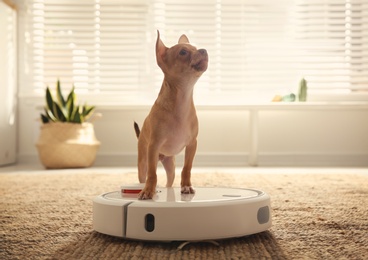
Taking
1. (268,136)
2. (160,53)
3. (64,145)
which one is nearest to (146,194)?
(160,53)

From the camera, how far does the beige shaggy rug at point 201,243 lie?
98 cm

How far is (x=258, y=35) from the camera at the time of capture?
13.9 ft

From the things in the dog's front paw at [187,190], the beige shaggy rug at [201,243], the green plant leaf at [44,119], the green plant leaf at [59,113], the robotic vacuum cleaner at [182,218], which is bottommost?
the beige shaggy rug at [201,243]

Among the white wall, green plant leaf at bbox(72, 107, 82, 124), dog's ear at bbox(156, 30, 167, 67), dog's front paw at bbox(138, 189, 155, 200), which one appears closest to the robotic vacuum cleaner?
dog's front paw at bbox(138, 189, 155, 200)

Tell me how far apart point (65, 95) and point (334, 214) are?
125 inches

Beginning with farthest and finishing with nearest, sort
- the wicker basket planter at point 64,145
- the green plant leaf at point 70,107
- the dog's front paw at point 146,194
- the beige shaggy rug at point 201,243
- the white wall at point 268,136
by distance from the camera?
1. the white wall at point 268,136
2. the green plant leaf at point 70,107
3. the wicker basket planter at point 64,145
4. the dog's front paw at point 146,194
5. the beige shaggy rug at point 201,243

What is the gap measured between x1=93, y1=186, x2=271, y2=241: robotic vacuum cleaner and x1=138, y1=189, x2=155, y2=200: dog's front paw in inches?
0.8

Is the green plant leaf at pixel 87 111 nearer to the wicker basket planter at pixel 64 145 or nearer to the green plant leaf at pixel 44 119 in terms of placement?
the wicker basket planter at pixel 64 145

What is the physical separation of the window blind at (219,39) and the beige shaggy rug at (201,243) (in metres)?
2.12

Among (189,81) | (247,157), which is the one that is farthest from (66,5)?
(189,81)

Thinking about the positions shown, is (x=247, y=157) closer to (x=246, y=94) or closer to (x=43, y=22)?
(x=246, y=94)

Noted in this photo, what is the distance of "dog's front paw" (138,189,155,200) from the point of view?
1.13 meters

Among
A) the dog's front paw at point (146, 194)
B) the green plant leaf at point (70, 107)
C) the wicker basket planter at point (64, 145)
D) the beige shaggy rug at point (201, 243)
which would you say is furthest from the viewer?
the green plant leaf at point (70, 107)

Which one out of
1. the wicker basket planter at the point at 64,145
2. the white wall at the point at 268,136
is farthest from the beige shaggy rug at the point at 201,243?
the white wall at the point at 268,136
